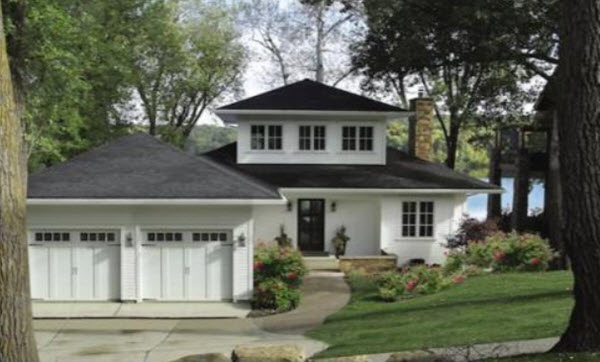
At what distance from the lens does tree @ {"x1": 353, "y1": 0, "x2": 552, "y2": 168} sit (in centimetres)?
2033

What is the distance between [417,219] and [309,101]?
6.06 m

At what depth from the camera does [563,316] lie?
38.5 ft

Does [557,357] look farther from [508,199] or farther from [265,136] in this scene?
[508,199]

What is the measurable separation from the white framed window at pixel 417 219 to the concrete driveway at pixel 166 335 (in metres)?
6.18

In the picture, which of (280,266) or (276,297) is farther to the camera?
(280,266)

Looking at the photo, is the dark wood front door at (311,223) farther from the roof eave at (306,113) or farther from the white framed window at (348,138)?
the roof eave at (306,113)

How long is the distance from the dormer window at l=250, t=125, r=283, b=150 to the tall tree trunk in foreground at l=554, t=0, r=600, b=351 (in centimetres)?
1873

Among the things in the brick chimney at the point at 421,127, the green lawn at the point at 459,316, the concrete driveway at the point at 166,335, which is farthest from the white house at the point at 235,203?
the green lawn at the point at 459,316

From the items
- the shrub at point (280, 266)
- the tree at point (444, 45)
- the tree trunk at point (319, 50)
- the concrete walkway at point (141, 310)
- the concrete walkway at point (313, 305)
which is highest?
the tree trunk at point (319, 50)

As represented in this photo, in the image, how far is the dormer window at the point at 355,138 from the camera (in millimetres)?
25750

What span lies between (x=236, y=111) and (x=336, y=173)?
4.26 meters

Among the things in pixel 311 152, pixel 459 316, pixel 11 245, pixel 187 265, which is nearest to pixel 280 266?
pixel 187 265

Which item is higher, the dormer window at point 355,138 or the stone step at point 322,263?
the dormer window at point 355,138

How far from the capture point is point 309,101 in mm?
25562
